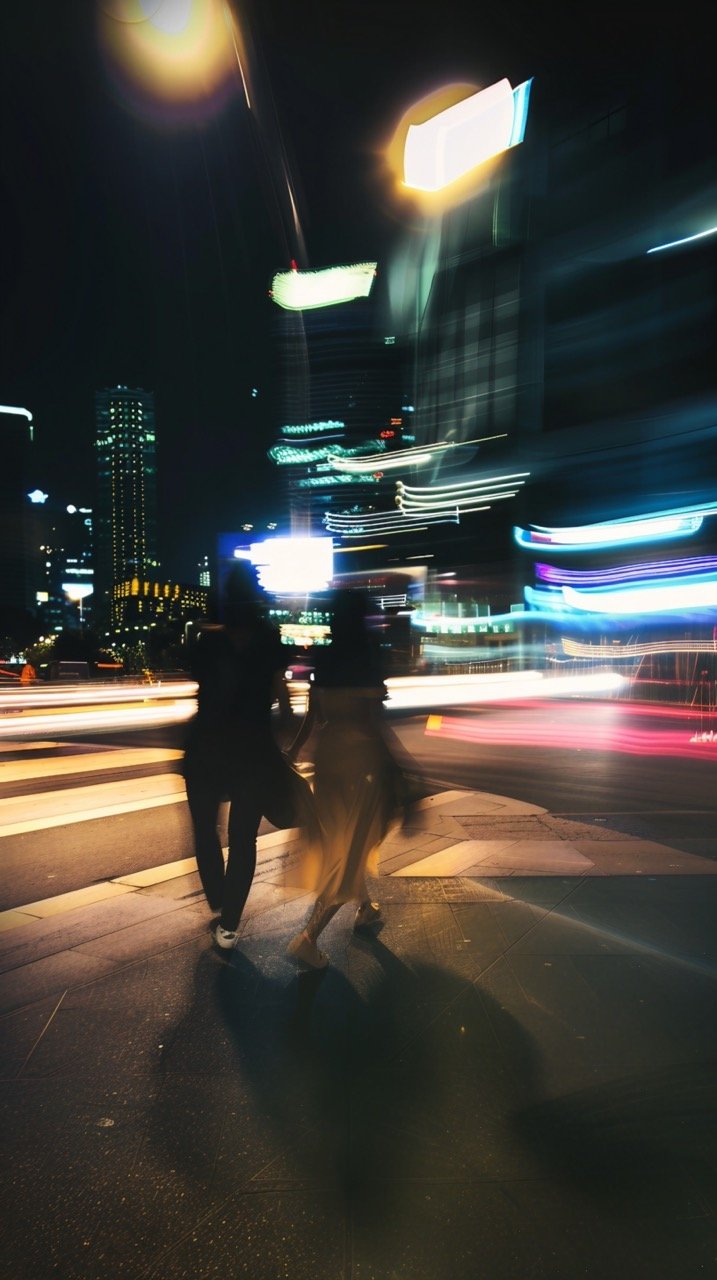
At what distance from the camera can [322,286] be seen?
14088 centimetres

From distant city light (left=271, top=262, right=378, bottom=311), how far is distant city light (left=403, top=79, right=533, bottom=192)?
1926 inches

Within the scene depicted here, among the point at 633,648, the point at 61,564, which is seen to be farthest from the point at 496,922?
the point at 61,564

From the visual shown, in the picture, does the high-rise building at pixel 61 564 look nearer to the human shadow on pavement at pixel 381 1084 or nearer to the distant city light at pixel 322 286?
the distant city light at pixel 322 286

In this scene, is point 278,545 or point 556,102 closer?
point 278,545

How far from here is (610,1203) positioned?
2.29m

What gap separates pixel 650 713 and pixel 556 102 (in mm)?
60345

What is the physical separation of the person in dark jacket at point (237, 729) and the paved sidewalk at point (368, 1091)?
0.53m

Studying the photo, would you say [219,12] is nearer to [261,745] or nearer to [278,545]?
[261,745]

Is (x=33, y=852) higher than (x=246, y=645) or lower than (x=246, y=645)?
lower

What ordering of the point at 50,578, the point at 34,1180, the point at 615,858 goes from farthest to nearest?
the point at 50,578, the point at 615,858, the point at 34,1180

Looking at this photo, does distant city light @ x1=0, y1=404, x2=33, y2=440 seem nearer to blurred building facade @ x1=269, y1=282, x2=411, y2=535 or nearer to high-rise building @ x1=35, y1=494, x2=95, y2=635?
high-rise building @ x1=35, y1=494, x2=95, y2=635

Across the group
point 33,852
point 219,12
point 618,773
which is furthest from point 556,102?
point 33,852

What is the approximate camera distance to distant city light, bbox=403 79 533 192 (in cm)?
6856

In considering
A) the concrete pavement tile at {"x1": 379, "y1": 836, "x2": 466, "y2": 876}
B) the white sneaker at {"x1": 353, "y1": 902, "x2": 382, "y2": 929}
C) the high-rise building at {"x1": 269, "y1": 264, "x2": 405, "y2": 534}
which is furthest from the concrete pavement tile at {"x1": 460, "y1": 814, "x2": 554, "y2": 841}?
the high-rise building at {"x1": 269, "y1": 264, "x2": 405, "y2": 534}
